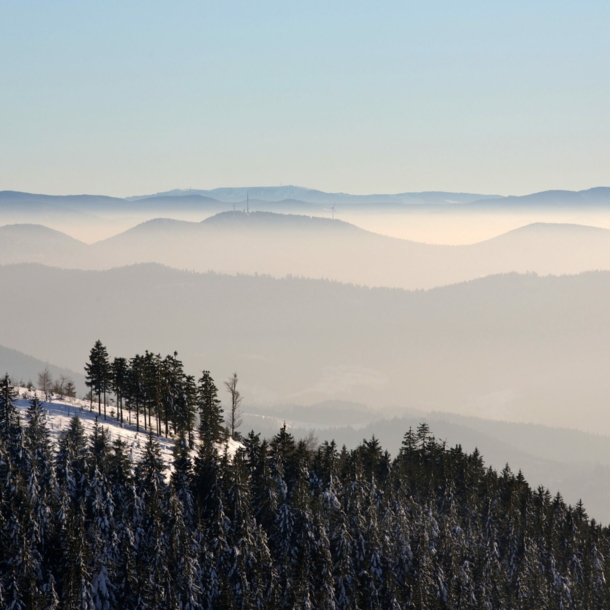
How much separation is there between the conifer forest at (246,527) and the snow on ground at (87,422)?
211cm

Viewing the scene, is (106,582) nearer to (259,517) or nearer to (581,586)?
(259,517)

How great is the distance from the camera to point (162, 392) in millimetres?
118188

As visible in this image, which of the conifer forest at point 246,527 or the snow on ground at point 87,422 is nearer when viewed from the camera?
the conifer forest at point 246,527

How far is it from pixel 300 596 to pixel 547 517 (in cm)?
5301

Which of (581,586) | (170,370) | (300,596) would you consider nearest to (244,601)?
(300,596)

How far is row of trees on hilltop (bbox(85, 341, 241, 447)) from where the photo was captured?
117 meters

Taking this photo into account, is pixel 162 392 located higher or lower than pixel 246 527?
higher

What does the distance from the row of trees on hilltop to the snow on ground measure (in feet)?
7.42

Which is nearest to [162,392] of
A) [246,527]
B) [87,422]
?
[87,422]

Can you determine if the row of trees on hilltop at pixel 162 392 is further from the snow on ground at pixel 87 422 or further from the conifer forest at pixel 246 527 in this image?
the snow on ground at pixel 87 422

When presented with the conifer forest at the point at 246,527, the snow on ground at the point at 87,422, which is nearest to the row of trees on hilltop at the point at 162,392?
the conifer forest at the point at 246,527

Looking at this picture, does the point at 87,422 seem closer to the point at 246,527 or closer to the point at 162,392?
the point at 162,392

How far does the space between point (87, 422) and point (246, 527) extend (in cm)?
3341

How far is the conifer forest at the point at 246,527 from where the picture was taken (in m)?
82.2
